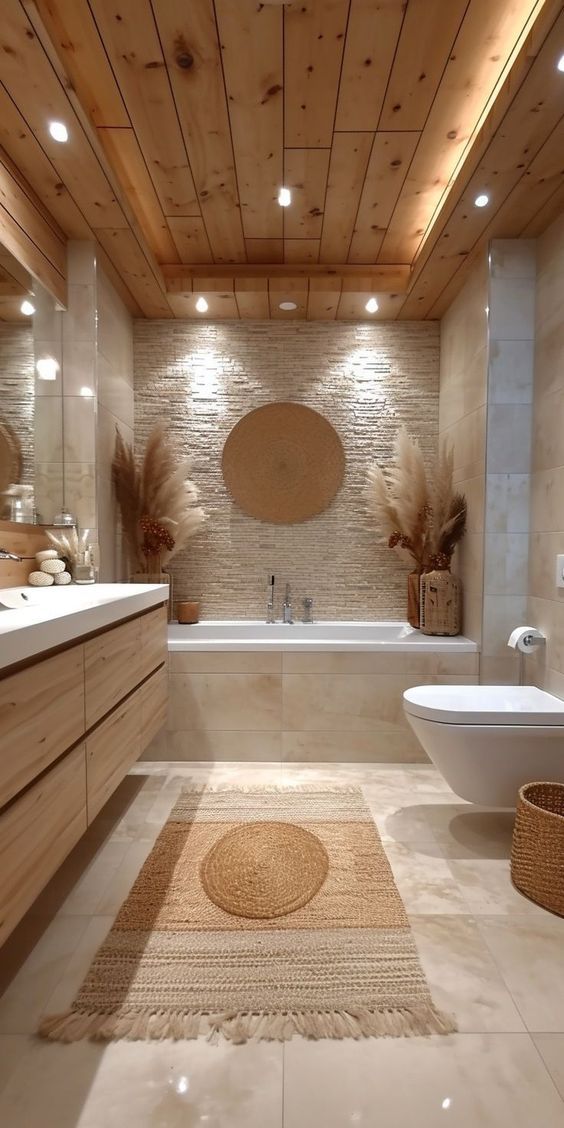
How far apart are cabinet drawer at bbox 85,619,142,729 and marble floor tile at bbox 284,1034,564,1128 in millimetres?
907

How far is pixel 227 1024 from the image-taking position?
50.6 inches

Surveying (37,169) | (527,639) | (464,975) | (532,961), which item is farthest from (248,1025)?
(37,169)

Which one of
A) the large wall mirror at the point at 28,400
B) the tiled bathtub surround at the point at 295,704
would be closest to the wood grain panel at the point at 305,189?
the large wall mirror at the point at 28,400

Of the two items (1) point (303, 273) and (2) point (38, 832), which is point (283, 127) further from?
(2) point (38, 832)

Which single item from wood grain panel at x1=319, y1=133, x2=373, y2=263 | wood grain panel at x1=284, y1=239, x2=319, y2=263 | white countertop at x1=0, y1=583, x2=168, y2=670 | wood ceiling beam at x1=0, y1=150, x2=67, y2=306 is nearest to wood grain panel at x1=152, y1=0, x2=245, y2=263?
wood grain panel at x1=284, y1=239, x2=319, y2=263

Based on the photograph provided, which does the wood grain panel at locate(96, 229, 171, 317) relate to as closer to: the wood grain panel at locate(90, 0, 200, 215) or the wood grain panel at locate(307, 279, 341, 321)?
the wood grain panel at locate(90, 0, 200, 215)

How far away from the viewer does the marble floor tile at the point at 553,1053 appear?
1150 millimetres

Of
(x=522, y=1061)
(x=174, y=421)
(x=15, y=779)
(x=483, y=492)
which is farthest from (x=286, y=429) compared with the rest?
(x=522, y=1061)

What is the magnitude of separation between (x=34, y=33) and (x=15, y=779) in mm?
1894

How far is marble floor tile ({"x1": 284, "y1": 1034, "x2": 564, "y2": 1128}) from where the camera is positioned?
107 cm

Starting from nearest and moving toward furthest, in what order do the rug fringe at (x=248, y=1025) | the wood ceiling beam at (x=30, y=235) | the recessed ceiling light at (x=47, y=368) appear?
the rug fringe at (x=248, y=1025) < the wood ceiling beam at (x=30, y=235) < the recessed ceiling light at (x=47, y=368)

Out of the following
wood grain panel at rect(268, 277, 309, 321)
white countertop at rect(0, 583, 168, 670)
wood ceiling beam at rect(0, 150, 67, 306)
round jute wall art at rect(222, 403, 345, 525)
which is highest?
wood grain panel at rect(268, 277, 309, 321)

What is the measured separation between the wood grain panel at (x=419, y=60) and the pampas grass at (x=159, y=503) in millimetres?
1780

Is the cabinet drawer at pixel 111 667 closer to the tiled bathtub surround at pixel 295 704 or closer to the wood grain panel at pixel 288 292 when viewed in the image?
the tiled bathtub surround at pixel 295 704
